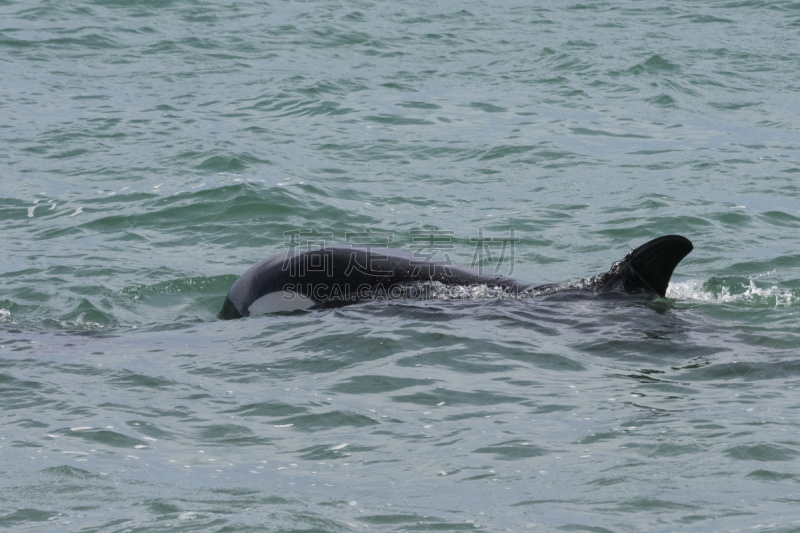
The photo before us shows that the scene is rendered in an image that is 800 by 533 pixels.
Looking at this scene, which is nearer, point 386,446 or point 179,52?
point 386,446

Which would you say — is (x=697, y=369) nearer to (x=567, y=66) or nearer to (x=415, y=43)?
(x=567, y=66)

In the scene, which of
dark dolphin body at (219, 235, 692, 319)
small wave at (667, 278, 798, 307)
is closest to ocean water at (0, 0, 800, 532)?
small wave at (667, 278, 798, 307)

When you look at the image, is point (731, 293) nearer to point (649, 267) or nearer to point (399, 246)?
point (649, 267)

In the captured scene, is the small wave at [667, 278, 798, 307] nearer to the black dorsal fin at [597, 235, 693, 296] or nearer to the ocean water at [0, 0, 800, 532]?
the ocean water at [0, 0, 800, 532]

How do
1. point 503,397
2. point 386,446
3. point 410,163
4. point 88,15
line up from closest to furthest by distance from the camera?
point 386,446 → point 503,397 → point 410,163 → point 88,15

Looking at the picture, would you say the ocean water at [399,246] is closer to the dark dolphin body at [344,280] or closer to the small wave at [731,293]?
the small wave at [731,293]

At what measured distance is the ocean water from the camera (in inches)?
242

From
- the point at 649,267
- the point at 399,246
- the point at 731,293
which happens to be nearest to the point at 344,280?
the point at 649,267

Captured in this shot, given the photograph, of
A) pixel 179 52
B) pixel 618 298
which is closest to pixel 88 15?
pixel 179 52

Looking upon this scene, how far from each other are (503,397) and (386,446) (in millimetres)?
1146

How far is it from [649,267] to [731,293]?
7.20 feet

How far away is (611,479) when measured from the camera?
237 inches

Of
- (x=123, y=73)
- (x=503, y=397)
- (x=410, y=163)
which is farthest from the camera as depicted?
(x=123, y=73)

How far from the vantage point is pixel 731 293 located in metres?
10.7
